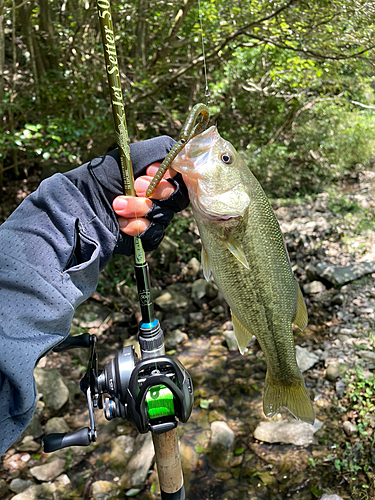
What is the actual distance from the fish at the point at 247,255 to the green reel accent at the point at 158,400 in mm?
363

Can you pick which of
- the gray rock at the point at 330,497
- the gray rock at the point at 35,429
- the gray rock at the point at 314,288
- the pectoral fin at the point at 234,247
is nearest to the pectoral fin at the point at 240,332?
the pectoral fin at the point at 234,247

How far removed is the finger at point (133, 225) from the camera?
1504 millimetres

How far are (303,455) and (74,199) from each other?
2.91m

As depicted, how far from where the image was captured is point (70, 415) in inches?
148

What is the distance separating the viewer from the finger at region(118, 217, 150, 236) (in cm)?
150

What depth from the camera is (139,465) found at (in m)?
3.20

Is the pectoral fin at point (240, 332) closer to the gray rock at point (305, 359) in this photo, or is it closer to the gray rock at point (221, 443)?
the gray rock at point (221, 443)

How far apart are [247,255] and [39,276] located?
0.74 m

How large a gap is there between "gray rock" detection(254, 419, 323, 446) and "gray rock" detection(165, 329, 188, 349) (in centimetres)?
157

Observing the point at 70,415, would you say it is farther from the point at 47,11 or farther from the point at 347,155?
the point at 347,155

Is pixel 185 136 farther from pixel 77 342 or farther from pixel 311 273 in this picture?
pixel 311 273

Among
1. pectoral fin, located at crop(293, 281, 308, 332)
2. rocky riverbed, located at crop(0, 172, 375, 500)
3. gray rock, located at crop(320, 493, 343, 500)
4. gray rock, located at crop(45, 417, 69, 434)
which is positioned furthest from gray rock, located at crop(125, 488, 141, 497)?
pectoral fin, located at crop(293, 281, 308, 332)

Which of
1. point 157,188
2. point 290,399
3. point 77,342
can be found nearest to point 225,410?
point 290,399

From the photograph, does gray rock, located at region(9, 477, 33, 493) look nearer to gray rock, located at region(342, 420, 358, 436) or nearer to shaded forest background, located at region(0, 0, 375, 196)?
gray rock, located at region(342, 420, 358, 436)
